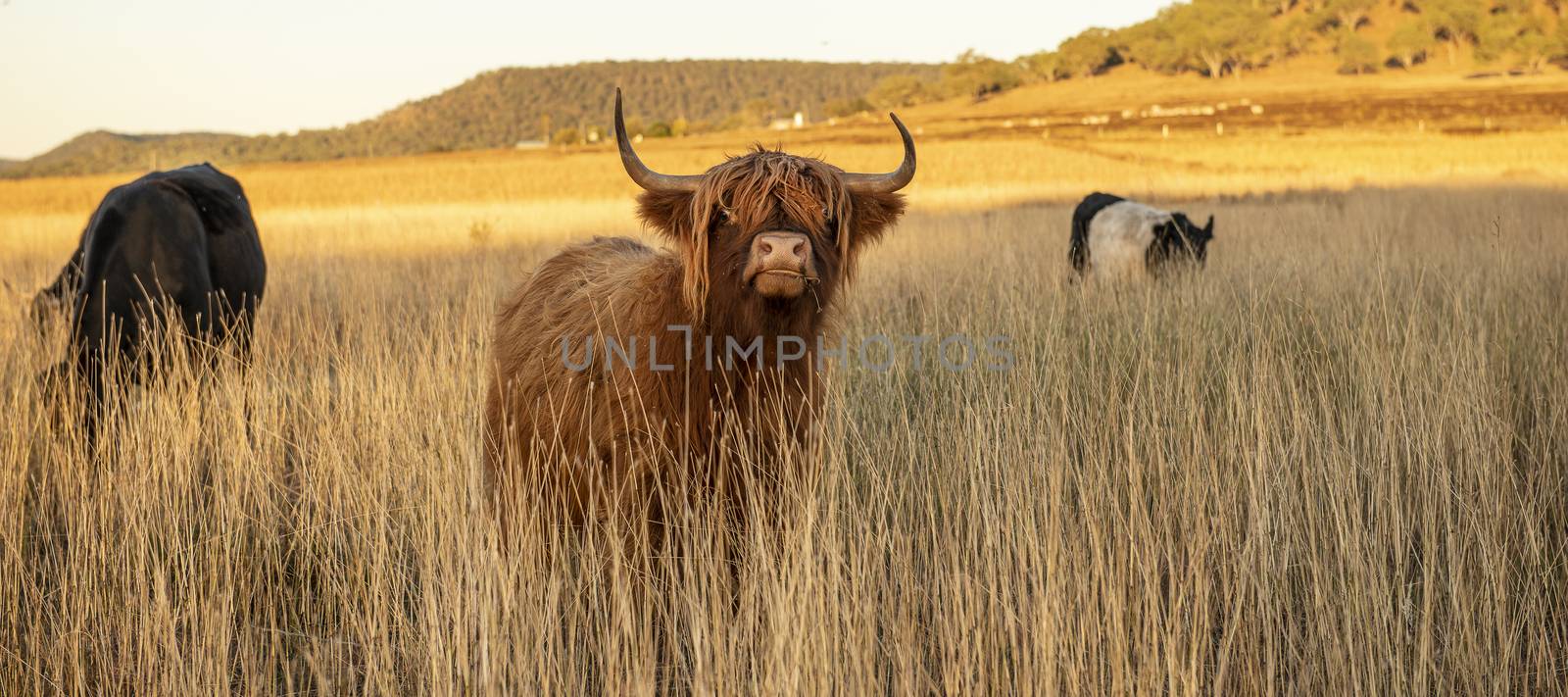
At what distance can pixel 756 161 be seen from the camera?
3.24 meters

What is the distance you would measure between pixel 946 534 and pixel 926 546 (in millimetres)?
272

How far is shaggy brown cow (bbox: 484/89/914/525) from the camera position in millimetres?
3113

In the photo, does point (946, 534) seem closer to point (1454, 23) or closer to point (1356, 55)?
point (1356, 55)

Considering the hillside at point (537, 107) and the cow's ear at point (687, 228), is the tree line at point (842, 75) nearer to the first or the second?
the hillside at point (537, 107)

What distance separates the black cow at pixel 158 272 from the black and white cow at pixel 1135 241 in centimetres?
654

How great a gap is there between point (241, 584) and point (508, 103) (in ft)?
408

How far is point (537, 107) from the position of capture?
11744cm

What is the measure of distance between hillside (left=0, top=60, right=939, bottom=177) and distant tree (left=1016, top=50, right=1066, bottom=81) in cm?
2305

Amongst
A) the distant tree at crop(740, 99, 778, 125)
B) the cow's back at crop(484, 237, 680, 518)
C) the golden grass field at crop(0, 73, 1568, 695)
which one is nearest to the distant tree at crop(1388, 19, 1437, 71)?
the distant tree at crop(740, 99, 778, 125)

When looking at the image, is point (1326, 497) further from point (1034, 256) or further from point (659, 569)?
point (1034, 256)

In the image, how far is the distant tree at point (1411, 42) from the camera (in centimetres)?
7488

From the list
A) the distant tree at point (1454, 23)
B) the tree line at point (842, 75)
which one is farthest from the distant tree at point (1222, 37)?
the distant tree at point (1454, 23)

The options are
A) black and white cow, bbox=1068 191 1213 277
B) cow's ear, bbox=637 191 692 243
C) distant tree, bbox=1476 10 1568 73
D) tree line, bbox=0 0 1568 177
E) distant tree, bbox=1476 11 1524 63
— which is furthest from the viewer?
tree line, bbox=0 0 1568 177

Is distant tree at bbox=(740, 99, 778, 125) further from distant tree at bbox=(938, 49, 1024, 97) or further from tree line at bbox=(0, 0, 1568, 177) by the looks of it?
distant tree at bbox=(938, 49, 1024, 97)
